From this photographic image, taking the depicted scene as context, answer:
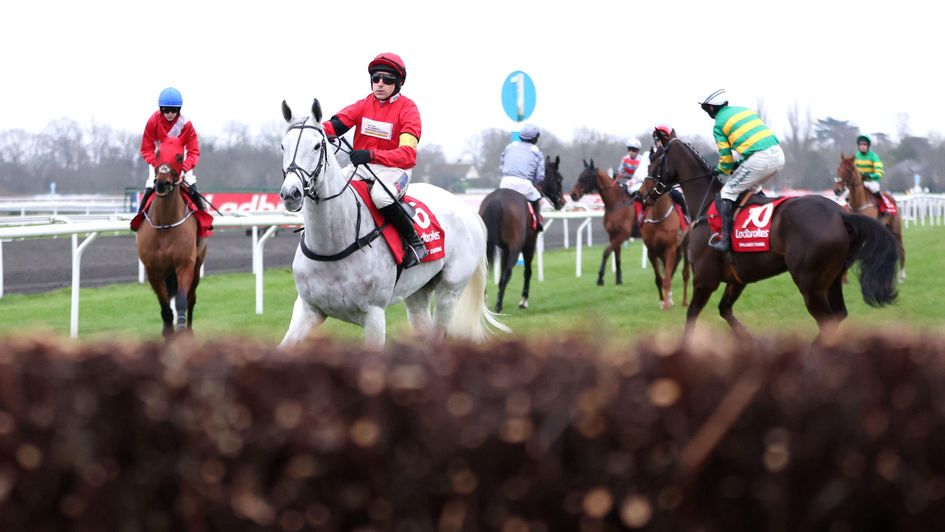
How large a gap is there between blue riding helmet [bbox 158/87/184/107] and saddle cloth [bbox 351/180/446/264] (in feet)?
8.09

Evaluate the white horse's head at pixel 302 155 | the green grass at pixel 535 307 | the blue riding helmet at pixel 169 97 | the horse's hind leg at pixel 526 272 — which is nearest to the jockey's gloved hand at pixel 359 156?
the white horse's head at pixel 302 155

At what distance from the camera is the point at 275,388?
2152 mm

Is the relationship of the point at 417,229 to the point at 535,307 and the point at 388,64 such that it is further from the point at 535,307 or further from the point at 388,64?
the point at 535,307

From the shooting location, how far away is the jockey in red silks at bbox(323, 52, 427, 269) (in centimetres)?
610

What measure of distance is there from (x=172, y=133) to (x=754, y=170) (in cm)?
411

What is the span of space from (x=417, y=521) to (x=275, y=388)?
38 centimetres

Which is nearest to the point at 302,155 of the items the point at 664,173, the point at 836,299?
the point at 664,173

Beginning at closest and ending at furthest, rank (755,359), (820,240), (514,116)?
(755,359) < (820,240) < (514,116)

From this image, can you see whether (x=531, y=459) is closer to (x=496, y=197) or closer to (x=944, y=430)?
(x=944, y=430)

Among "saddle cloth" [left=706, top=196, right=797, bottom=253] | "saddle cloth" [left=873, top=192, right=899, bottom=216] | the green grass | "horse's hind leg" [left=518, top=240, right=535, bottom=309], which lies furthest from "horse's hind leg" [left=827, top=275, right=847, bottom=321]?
"saddle cloth" [left=873, top=192, right=899, bottom=216]

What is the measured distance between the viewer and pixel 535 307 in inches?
431

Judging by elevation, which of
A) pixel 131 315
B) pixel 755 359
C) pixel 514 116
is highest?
pixel 514 116

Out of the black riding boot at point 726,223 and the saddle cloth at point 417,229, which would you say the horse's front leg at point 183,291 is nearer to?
the saddle cloth at point 417,229

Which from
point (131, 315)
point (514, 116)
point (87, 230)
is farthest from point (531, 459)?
point (514, 116)
